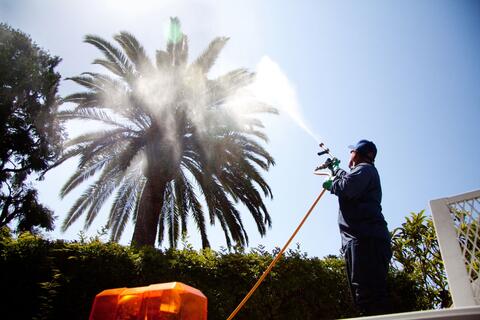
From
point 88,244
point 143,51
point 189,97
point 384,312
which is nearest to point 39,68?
point 143,51

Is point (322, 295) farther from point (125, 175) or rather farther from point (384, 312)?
point (125, 175)

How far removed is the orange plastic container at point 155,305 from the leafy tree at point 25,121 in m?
13.2

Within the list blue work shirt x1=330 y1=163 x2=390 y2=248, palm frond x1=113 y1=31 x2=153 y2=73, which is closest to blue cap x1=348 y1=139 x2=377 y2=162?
blue work shirt x1=330 y1=163 x2=390 y2=248

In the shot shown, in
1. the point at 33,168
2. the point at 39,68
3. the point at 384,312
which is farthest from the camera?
the point at 33,168

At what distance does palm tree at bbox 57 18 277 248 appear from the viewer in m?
9.25

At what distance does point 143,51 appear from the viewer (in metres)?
9.86

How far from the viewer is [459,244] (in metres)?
2.36

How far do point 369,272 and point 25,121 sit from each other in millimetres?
16209

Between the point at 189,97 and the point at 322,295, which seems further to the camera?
the point at 189,97

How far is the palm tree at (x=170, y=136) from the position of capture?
925 cm

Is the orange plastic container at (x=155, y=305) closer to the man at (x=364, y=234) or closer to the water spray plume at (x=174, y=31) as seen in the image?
the man at (x=364, y=234)

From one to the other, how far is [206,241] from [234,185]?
7.09 ft

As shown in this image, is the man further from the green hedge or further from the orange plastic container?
the green hedge

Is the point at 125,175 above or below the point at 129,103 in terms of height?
below
